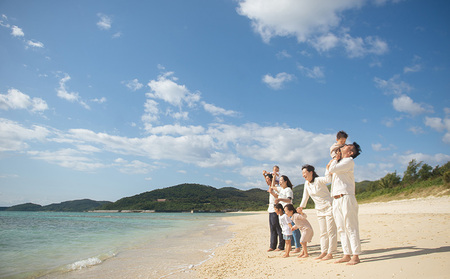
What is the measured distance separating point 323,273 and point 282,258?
70.0 inches

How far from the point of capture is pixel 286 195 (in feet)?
19.5

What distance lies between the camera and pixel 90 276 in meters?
5.48

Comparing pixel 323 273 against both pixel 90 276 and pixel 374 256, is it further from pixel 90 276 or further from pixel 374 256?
pixel 90 276

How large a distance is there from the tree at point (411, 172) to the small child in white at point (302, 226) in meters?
32.2

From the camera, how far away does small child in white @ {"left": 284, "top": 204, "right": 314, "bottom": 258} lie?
5220 mm

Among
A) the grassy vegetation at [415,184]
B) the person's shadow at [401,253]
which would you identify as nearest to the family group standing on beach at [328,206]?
the person's shadow at [401,253]

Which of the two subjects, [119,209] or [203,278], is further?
[119,209]

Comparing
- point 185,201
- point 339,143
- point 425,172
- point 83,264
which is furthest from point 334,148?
point 185,201

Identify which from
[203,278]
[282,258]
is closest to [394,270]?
[282,258]

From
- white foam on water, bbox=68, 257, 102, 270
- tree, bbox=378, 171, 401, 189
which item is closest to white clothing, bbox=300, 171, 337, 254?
white foam on water, bbox=68, 257, 102, 270

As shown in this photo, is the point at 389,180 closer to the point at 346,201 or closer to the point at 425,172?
the point at 425,172

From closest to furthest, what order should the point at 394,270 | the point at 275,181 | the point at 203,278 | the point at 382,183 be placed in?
the point at 394,270, the point at 203,278, the point at 275,181, the point at 382,183

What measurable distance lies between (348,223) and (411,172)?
35.1 m

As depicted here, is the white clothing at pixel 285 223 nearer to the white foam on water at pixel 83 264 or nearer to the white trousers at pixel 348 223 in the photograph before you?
the white trousers at pixel 348 223
